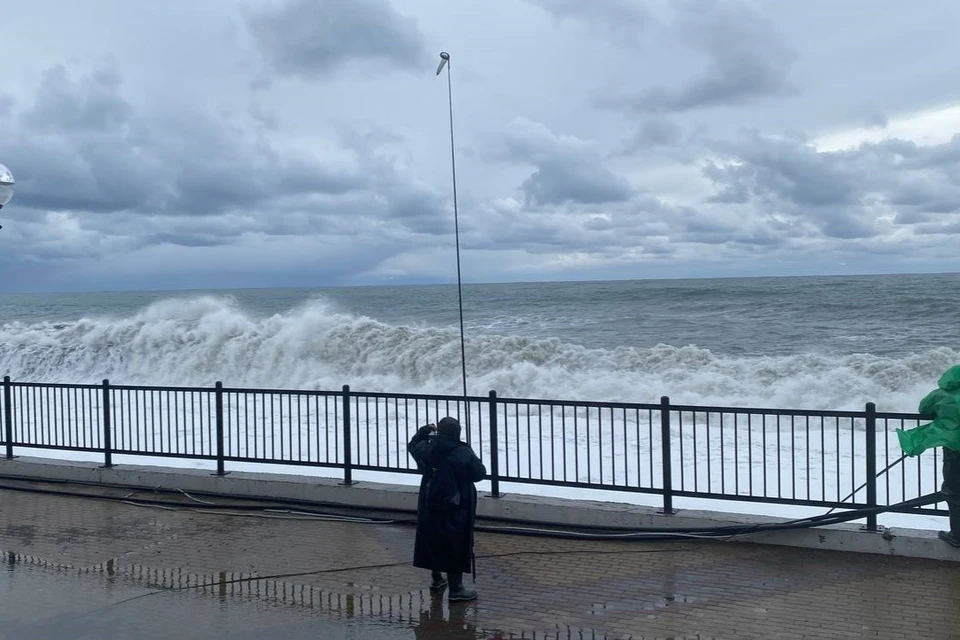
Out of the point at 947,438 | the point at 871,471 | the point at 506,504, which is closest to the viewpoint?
the point at 947,438

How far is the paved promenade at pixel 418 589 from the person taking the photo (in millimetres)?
5770

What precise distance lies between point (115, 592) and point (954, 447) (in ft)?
21.7

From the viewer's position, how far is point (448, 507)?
629 cm

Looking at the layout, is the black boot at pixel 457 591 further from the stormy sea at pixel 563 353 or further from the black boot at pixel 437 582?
the stormy sea at pixel 563 353

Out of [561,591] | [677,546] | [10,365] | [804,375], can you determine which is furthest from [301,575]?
[10,365]

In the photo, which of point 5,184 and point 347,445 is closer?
point 5,184

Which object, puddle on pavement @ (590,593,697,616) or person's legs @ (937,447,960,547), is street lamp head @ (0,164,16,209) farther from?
person's legs @ (937,447,960,547)

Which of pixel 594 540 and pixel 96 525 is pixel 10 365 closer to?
pixel 96 525

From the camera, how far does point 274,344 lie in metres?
32.4

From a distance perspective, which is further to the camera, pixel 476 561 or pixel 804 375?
pixel 804 375

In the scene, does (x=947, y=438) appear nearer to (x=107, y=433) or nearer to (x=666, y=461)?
(x=666, y=461)

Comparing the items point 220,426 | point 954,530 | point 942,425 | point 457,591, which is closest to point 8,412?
point 220,426

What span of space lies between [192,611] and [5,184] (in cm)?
486

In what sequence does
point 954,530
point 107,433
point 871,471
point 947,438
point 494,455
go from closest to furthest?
point 947,438, point 954,530, point 871,471, point 494,455, point 107,433
